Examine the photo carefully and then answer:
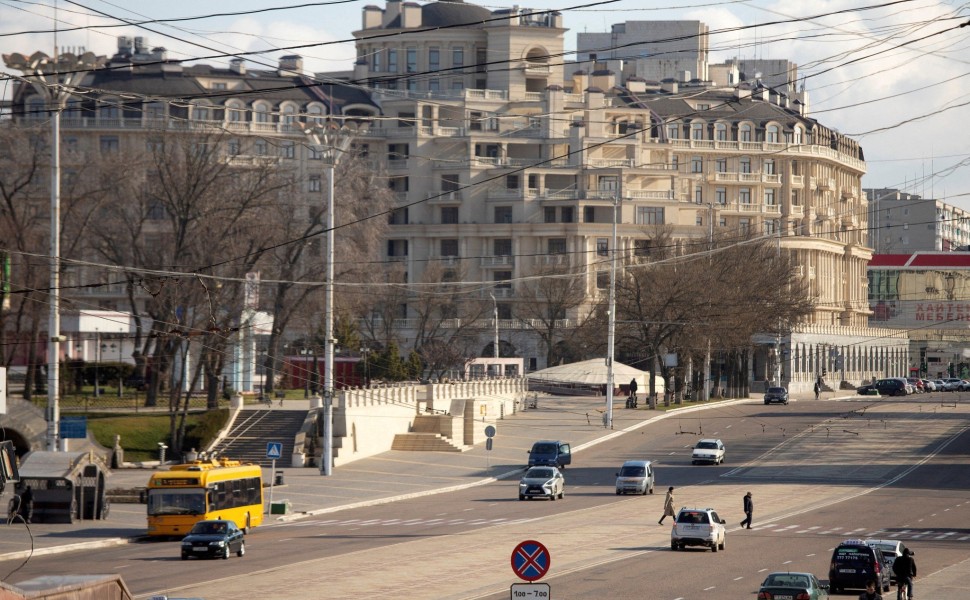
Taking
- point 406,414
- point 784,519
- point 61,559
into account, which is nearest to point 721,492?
point 784,519

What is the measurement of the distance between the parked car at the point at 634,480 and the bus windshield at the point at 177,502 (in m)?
20.8

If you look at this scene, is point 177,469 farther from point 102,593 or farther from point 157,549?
point 102,593

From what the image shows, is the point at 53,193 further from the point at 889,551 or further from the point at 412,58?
the point at 412,58

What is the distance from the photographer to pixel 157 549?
142 ft

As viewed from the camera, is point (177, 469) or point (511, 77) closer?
point (177, 469)

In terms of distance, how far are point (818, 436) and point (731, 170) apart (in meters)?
75.7

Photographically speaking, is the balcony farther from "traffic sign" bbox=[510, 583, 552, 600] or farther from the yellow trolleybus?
"traffic sign" bbox=[510, 583, 552, 600]

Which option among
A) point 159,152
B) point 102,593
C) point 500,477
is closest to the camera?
point 102,593

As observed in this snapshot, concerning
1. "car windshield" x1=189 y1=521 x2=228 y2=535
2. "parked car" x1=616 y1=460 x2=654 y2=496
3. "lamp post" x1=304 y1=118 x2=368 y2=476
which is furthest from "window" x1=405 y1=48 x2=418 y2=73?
"car windshield" x1=189 y1=521 x2=228 y2=535

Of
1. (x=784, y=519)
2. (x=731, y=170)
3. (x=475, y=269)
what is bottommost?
(x=784, y=519)

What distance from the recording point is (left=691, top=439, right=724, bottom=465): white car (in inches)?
2874

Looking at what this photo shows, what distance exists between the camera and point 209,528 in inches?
1645

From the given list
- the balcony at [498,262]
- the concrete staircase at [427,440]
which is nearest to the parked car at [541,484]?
the concrete staircase at [427,440]

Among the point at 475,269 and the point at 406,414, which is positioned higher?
the point at 475,269
